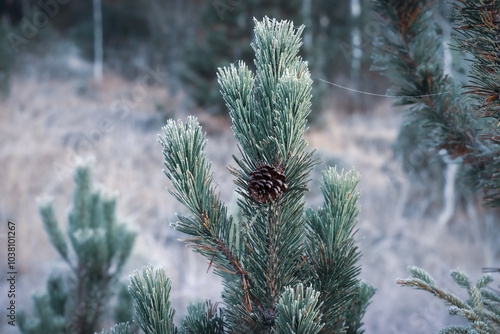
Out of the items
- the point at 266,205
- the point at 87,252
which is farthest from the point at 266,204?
the point at 87,252

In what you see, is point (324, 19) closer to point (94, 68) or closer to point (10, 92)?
point (94, 68)

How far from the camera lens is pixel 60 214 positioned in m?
4.39

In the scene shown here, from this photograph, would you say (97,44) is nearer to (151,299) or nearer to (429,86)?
(429,86)

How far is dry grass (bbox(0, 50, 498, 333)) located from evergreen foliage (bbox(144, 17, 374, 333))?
5.87ft

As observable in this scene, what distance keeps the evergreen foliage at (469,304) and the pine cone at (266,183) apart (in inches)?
15.2

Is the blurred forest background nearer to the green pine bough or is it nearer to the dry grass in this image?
the dry grass

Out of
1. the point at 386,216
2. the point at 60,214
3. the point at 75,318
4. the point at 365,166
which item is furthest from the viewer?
the point at 365,166

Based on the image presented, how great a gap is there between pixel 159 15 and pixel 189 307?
30.7 feet

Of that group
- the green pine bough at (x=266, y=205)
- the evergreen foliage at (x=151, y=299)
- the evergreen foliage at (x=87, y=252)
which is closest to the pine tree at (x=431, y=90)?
the green pine bough at (x=266, y=205)

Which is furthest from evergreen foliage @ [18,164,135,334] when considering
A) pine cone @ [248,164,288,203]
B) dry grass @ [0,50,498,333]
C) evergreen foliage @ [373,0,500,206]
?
evergreen foliage @ [373,0,500,206]

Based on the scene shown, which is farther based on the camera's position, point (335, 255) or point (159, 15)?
point (159, 15)

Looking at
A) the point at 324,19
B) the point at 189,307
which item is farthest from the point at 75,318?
the point at 324,19

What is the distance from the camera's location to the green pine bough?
2.60 ft

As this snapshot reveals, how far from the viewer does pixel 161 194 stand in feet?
16.4
